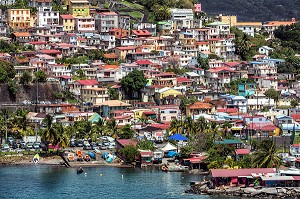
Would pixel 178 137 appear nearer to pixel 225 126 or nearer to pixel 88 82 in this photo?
pixel 225 126

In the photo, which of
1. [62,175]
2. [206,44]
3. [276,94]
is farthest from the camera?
[206,44]

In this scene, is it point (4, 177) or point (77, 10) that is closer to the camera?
point (4, 177)

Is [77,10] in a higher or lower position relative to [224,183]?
higher

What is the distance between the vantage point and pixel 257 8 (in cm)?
11019

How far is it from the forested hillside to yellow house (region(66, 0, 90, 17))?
2546 centimetres

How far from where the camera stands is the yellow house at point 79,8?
265ft

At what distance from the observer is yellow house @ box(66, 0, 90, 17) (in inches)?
3182

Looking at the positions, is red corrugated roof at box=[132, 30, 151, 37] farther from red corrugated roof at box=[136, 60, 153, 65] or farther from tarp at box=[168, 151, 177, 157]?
tarp at box=[168, 151, 177, 157]

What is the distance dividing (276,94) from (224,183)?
2155 cm

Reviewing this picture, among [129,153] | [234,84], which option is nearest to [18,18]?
[234,84]

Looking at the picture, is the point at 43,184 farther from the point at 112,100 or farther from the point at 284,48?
the point at 284,48

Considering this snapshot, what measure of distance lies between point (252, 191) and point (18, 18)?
33986 millimetres

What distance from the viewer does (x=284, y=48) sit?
8525cm

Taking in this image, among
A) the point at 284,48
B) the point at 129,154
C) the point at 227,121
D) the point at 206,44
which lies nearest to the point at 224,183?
the point at 129,154
